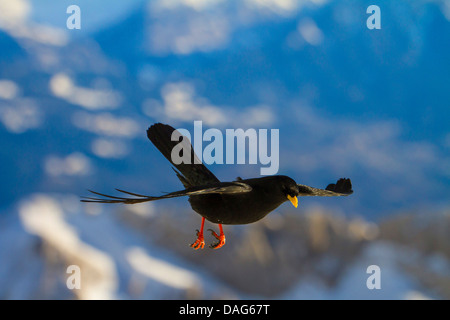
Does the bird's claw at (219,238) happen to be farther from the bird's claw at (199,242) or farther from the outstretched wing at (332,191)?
the outstretched wing at (332,191)

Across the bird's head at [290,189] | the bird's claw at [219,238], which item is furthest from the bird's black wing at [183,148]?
the bird's head at [290,189]

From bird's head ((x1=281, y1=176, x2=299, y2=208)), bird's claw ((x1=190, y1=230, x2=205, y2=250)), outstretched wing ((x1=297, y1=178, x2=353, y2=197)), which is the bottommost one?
bird's claw ((x1=190, y1=230, x2=205, y2=250))

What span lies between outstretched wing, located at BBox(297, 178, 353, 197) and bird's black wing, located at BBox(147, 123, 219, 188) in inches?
19.7

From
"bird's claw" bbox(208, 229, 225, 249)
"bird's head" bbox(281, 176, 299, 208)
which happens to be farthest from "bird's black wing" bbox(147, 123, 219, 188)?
"bird's head" bbox(281, 176, 299, 208)

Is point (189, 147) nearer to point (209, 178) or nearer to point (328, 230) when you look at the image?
point (209, 178)

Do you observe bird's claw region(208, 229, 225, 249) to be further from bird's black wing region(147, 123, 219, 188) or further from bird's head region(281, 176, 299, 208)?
bird's head region(281, 176, 299, 208)

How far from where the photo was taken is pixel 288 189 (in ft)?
7.22

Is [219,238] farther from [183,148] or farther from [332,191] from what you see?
[332,191]

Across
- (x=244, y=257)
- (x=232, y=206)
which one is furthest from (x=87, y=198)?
(x=244, y=257)

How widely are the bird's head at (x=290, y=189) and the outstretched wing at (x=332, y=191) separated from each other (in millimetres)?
152

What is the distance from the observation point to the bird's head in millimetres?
2197

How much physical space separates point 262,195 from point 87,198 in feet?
2.93

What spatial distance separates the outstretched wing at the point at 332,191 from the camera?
236cm

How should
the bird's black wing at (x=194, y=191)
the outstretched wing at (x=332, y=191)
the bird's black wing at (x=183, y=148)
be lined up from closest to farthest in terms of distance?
the bird's black wing at (x=194, y=191), the outstretched wing at (x=332, y=191), the bird's black wing at (x=183, y=148)
